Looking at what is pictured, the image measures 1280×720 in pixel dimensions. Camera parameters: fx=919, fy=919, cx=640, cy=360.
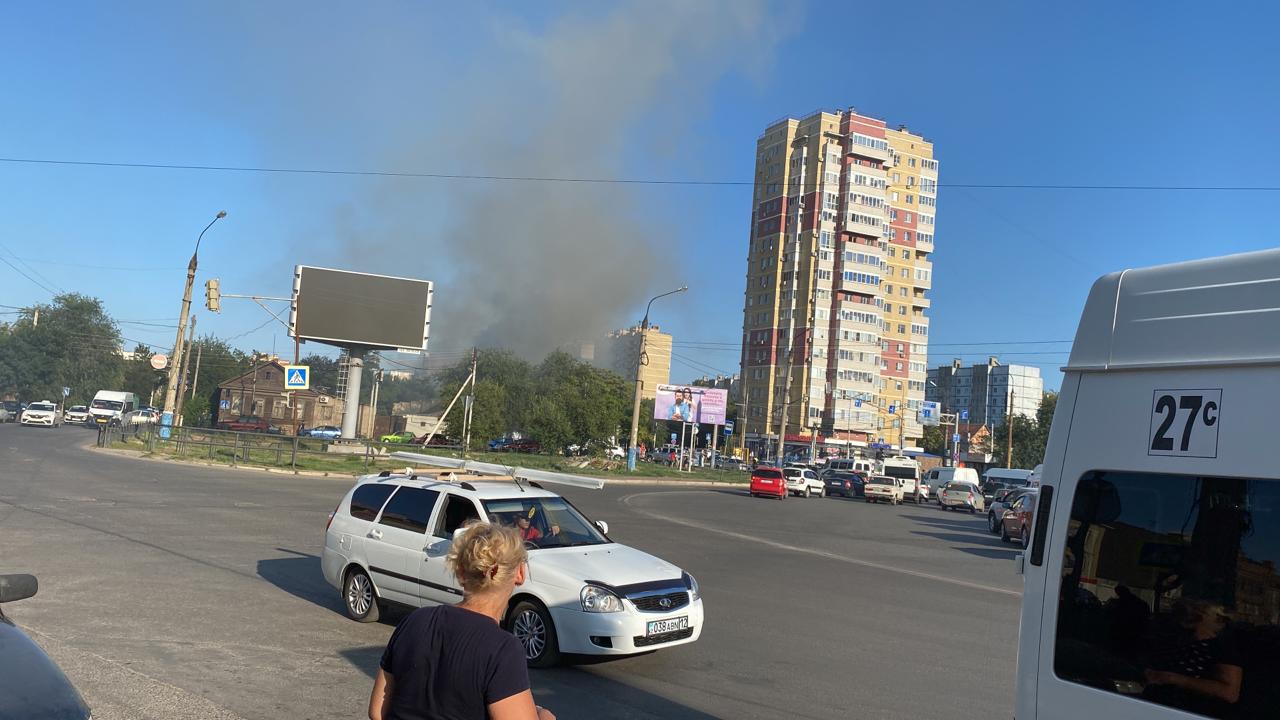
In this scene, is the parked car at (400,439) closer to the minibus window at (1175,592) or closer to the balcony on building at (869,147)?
the minibus window at (1175,592)

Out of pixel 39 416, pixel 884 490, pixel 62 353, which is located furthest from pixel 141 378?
pixel 884 490

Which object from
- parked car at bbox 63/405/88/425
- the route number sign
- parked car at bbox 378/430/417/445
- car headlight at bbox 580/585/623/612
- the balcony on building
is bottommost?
parked car at bbox 63/405/88/425

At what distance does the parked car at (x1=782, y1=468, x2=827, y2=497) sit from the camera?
5347 centimetres

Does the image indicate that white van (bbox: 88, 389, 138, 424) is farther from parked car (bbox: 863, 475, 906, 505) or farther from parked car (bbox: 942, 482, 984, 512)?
parked car (bbox: 942, 482, 984, 512)

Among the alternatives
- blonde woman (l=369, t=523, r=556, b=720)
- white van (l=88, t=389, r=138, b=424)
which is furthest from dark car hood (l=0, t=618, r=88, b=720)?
white van (l=88, t=389, r=138, b=424)

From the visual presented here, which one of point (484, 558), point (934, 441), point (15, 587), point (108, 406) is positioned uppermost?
point (934, 441)

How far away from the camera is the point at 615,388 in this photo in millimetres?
94625

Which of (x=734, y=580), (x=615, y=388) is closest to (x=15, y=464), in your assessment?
(x=734, y=580)

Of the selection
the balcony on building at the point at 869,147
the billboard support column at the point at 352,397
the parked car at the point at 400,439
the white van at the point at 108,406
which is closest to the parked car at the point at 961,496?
the billboard support column at the point at 352,397

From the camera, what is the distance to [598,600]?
802 centimetres

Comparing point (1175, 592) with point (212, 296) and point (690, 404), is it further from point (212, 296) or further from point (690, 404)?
point (690, 404)

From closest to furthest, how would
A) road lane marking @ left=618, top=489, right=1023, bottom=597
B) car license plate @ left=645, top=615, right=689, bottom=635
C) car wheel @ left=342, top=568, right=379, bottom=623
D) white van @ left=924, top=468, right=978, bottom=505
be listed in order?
1. car license plate @ left=645, top=615, right=689, bottom=635
2. car wheel @ left=342, top=568, right=379, bottom=623
3. road lane marking @ left=618, top=489, right=1023, bottom=597
4. white van @ left=924, top=468, right=978, bottom=505

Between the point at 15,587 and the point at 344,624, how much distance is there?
6.27 meters

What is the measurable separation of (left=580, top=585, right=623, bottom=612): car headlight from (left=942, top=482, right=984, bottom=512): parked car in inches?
1788
